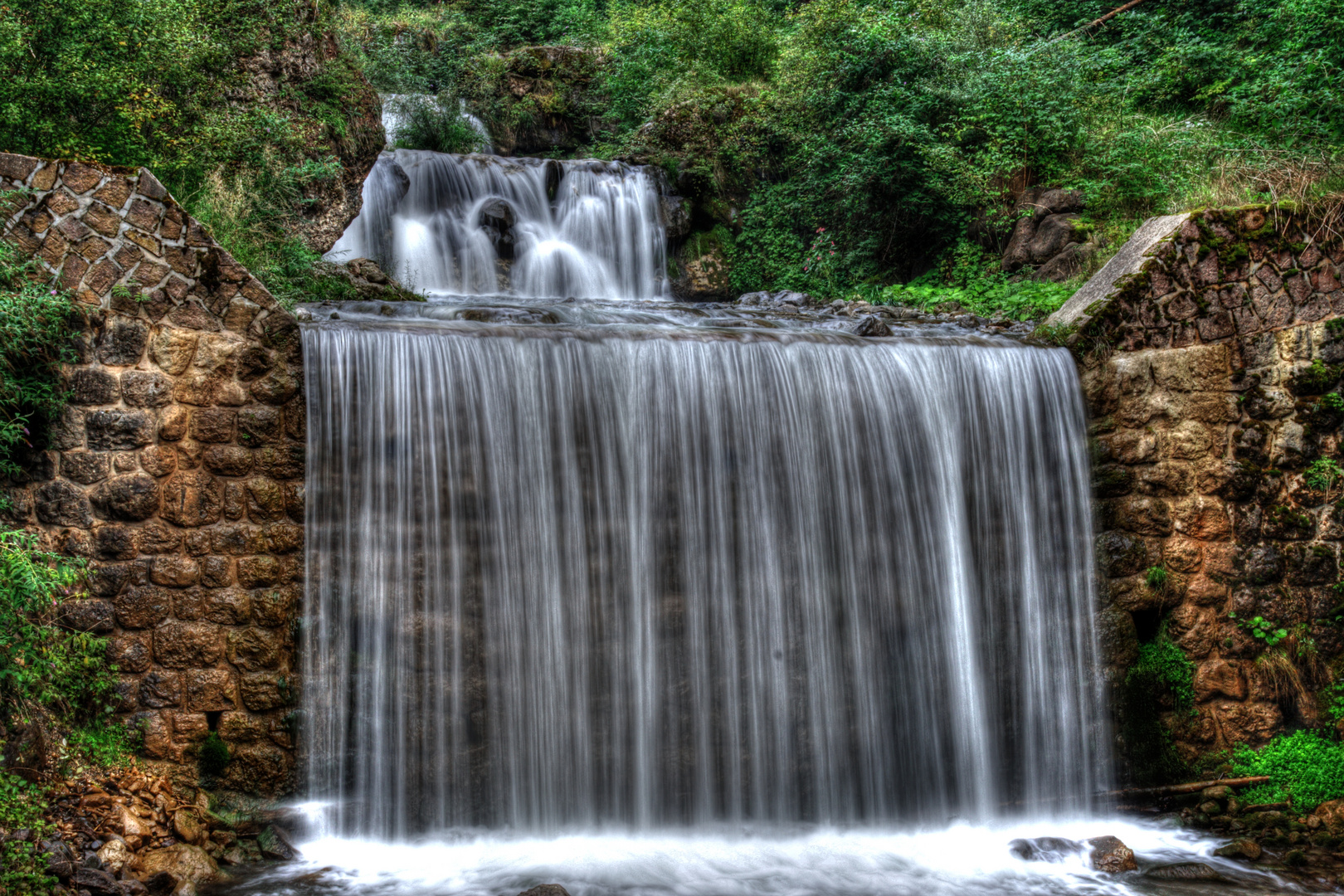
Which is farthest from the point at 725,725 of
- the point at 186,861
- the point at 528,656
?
the point at 186,861

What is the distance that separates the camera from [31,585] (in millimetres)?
4215

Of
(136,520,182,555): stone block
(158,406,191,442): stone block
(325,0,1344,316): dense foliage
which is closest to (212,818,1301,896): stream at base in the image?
(136,520,182,555): stone block

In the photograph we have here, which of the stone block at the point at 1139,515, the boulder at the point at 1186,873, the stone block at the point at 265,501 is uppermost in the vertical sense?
the stone block at the point at 265,501

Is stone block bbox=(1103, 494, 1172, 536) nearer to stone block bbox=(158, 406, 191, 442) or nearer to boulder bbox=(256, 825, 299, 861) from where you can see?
boulder bbox=(256, 825, 299, 861)

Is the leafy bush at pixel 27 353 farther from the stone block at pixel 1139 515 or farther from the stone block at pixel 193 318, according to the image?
the stone block at pixel 1139 515

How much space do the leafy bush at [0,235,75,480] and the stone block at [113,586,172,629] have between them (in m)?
0.92

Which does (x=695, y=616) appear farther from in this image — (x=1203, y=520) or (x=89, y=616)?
(x=1203, y=520)

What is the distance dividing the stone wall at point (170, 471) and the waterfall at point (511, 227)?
5.89m

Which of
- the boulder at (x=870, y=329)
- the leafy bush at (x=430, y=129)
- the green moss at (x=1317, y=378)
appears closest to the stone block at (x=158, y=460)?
the boulder at (x=870, y=329)

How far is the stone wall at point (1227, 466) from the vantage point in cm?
603

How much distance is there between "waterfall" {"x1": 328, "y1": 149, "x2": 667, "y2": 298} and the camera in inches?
470

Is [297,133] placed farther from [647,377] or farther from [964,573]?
[964,573]

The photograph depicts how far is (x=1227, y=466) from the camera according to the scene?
6238 mm

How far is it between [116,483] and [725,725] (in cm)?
395
